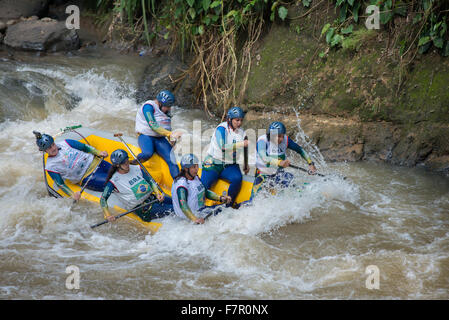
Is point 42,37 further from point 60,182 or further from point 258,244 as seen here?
point 258,244

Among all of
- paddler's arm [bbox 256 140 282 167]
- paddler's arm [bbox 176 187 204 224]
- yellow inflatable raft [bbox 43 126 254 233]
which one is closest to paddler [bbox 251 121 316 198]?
paddler's arm [bbox 256 140 282 167]

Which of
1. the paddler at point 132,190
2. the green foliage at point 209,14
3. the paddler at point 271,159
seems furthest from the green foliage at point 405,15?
the paddler at point 132,190

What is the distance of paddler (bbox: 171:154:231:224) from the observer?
17.2 feet

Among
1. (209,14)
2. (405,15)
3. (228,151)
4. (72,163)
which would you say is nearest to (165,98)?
(228,151)

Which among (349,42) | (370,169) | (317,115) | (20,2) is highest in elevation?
(20,2)

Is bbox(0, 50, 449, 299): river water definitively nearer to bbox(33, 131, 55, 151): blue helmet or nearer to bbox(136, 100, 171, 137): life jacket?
bbox(33, 131, 55, 151): blue helmet

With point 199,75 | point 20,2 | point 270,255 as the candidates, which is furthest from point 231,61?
point 20,2

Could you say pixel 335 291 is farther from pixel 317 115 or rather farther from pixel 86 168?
pixel 317 115

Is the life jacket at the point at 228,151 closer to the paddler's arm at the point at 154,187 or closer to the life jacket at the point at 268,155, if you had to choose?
the life jacket at the point at 268,155

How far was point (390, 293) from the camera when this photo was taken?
14.5ft

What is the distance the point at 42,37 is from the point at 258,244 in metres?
8.75

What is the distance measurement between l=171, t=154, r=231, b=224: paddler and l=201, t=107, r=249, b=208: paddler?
1.07 feet

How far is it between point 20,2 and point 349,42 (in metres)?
9.13

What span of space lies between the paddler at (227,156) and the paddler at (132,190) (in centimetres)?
59
